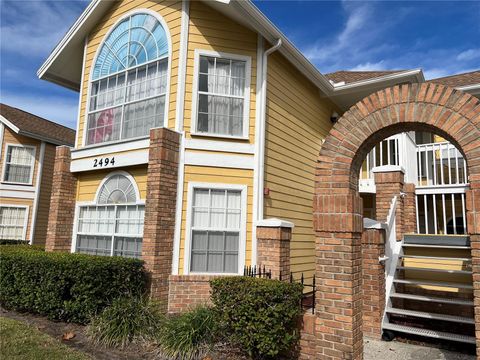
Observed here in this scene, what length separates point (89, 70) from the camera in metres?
10.6

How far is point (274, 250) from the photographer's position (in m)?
7.17

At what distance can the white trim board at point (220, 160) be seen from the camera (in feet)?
26.9

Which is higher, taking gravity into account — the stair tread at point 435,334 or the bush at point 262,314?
the bush at point 262,314

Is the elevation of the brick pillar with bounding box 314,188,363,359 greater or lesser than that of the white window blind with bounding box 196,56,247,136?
lesser

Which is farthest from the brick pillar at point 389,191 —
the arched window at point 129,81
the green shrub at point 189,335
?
the arched window at point 129,81

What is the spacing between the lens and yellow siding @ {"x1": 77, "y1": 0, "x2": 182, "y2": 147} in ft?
27.6

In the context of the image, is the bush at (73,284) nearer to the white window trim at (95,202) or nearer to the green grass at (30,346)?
the green grass at (30,346)

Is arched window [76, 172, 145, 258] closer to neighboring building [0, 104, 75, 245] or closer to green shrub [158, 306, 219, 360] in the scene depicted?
green shrub [158, 306, 219, 360]

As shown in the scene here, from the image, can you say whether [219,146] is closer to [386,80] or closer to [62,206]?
[62,206]

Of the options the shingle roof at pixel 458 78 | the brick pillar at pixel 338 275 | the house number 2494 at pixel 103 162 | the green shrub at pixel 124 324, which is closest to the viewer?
the brick pillar at pixel 338 275

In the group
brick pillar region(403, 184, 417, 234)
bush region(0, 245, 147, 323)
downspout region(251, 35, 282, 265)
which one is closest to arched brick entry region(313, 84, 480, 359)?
downspout region(251, 35, 282, 265)

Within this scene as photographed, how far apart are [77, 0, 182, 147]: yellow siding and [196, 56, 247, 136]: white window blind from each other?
617mm

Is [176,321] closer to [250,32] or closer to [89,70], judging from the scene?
[250,32]

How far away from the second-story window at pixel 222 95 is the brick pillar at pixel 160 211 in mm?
1060
